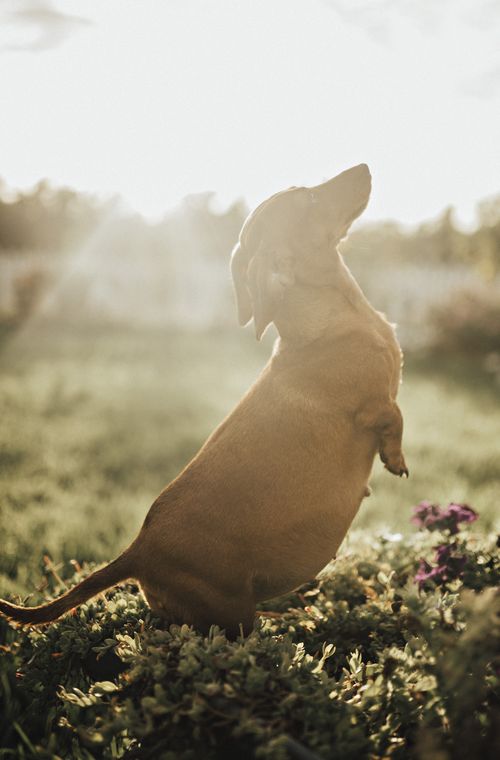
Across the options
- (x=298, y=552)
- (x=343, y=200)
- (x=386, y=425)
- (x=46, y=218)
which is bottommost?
(x=298, y=552)

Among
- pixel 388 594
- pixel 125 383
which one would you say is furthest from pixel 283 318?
pixel 125 383

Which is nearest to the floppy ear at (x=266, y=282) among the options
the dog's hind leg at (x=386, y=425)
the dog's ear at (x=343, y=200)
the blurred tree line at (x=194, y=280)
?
the dog's ear at (x=343, y=200)

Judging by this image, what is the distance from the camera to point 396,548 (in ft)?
10.9

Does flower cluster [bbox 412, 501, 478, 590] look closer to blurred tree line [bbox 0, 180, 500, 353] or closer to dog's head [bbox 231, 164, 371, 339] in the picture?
dog's head [bbox 231, 164, 371, 339]

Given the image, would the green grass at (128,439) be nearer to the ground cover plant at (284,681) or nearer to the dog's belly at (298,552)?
the ground cover plant at (284,681)

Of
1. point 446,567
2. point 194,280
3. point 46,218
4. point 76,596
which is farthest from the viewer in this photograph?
point 46,218

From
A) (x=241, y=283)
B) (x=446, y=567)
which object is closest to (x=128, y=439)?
(x=241, y=283)

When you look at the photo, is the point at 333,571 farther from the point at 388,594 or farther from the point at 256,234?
the point at 256,234

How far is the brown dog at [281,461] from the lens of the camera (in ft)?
7.73

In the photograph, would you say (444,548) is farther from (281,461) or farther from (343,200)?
(343,200)

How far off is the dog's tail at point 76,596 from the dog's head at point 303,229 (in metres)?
1.26

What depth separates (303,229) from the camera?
9.32 feet

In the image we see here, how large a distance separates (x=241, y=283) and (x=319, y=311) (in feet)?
1.40

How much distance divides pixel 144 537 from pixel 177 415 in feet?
16.4
